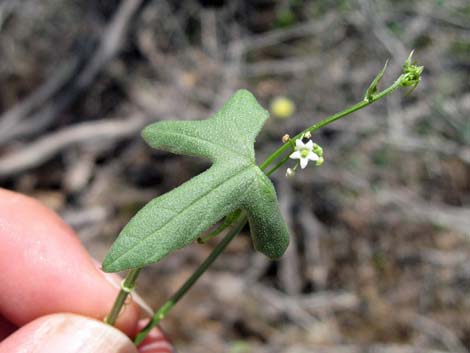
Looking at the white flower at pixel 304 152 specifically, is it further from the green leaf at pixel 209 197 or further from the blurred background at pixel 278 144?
the blurred background at pixel 278 144

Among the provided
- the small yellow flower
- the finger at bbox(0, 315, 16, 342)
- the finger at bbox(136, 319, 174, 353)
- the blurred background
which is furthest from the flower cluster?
the small yellow flower

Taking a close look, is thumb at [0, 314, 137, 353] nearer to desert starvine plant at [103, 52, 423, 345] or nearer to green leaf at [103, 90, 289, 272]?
desert starvine plant at [103, 52, 423, 345]

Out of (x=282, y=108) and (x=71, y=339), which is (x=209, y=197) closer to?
(x=71, y=339)

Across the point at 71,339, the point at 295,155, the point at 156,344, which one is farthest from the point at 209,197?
the point at 156,344

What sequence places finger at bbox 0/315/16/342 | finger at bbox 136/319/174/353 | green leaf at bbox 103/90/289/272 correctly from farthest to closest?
finger at bbox 0/315/16/342 < finger at bbox 136/319/174/353 < green leaf at bbox 103/90/289/272

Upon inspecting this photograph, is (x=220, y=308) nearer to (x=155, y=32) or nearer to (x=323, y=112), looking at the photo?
(x=323, y=112)

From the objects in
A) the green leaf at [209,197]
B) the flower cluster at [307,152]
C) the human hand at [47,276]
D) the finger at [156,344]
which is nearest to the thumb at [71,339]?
the human hand at [47,276]

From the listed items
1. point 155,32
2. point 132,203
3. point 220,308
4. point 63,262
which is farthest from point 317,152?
point 155,32
